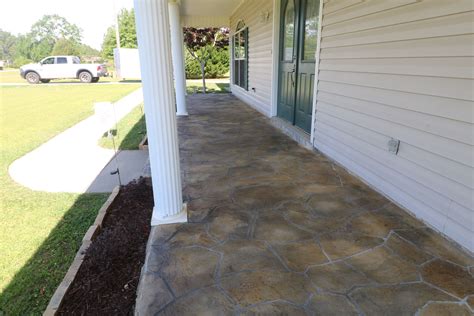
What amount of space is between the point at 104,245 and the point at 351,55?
9.19ft

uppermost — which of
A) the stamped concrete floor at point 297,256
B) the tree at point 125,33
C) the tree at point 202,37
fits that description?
the tree at point 125,33

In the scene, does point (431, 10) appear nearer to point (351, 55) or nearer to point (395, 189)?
point (351, 55)

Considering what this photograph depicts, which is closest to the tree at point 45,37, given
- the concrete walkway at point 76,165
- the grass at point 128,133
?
the grass at point 128,133

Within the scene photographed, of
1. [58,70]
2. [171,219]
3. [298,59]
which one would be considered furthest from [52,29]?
[171,219]

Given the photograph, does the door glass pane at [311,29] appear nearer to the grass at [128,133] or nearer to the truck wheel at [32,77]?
the grass at [128,133]

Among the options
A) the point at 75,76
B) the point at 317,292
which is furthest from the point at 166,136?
the point at 75,76

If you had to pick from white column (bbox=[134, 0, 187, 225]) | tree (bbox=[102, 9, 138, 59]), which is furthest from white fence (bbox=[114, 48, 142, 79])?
white column (bbox=[134, 0, 187, 225])

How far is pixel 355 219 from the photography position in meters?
2.38

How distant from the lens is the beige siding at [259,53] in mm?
6242

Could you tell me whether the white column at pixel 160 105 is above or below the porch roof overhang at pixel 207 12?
below

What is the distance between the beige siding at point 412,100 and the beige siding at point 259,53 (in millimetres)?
2854

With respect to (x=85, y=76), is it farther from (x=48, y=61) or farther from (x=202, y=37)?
(x=202, y=37)

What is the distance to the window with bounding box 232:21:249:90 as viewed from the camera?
8594 millimetres

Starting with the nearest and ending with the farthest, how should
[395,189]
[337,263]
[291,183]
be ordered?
[337,263]
[395,189]
[291,183]
